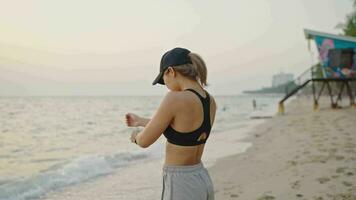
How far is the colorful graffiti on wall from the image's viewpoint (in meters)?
24.7

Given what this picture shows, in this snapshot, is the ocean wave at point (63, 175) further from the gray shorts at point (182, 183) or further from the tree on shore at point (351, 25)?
the tree on shore at point (351, 25)

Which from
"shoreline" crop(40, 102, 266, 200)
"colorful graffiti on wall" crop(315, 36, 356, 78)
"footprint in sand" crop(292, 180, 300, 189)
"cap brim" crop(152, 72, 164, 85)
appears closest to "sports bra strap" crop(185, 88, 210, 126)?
"cap brim" crop(152, 72, 164, 85)

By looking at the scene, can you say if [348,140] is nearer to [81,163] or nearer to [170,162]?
[81,163]

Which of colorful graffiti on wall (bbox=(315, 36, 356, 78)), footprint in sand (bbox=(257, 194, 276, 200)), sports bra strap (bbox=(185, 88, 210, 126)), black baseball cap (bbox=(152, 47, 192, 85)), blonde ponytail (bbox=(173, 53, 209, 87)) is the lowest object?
colorful graffiti on wall (bbox=(315, 36, 356, 78))

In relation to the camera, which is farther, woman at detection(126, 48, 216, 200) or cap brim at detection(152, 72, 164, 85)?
cap brim at detection(152, 72, 164, 85)

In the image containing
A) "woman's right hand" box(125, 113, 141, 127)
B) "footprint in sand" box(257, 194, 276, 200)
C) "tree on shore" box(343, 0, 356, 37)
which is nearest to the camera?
"woman's right hand" box(125, 113, 141, 127)

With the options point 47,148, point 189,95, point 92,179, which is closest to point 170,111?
point 189,95

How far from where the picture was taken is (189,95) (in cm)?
227

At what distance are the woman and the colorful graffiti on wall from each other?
80.5 feet

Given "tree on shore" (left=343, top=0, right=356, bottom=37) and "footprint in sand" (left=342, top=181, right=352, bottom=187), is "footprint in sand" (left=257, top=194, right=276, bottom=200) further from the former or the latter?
"tree on shore" (left=343, top=0, right=356, bottom=37)

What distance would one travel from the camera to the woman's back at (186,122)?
7.37ft

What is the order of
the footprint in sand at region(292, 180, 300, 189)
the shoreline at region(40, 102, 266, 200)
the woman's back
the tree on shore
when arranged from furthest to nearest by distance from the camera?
the tree on shore < the shoreline at region(40, 102, 266, 200) < the footprint in sand at region(292, 180, 300, 189) < the woman's back

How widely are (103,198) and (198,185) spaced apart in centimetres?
518

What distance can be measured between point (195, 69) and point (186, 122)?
0.34 m
